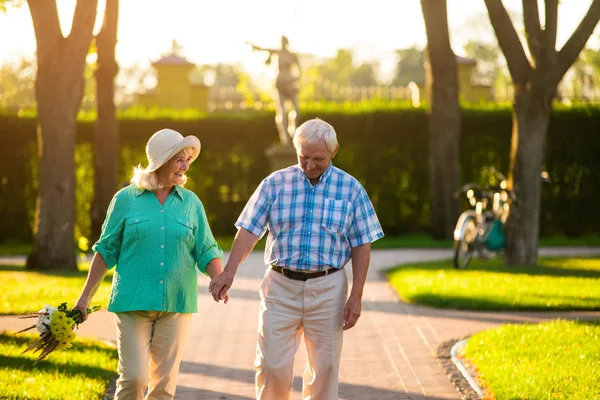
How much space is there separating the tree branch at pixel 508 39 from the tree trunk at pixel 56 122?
18.8 ft

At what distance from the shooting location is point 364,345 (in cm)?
945

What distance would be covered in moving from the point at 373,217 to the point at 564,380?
8.11 ft

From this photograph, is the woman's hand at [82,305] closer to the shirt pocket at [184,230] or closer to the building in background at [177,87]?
the shirt pocket at [184,230]

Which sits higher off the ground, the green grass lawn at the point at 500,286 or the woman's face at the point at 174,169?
the woman's face at the point at 174,169

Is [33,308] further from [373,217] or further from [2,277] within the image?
[373,217]

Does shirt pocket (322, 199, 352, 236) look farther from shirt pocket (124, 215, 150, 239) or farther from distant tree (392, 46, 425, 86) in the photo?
distant tree (392, 46, 425, 86)

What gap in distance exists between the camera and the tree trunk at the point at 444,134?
20406mm

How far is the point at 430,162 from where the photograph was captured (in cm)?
2116

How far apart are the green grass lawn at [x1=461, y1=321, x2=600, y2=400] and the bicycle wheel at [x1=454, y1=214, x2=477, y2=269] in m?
5.00

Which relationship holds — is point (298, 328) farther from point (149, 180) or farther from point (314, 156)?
point (149, 180)

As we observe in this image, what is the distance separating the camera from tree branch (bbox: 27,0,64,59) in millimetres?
15273

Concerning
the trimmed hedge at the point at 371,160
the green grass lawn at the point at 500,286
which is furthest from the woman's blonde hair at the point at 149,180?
the trimmed hedge at the point at 371,160

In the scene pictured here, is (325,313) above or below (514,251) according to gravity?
above

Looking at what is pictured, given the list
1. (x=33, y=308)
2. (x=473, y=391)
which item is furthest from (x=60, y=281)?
(x=473, y=391)
